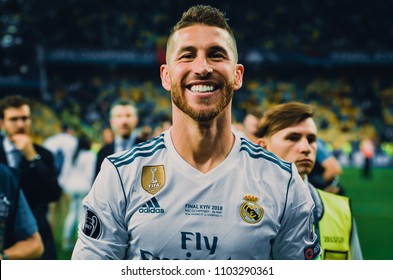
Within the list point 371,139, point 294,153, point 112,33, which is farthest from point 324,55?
point 294,153

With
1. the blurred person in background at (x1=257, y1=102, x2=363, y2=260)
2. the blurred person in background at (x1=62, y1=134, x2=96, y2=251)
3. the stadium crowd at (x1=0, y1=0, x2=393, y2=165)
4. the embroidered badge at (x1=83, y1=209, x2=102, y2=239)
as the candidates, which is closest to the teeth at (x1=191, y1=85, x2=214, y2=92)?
the embroidered badge at (x1=83, y1=209, x2=102, y2=239)

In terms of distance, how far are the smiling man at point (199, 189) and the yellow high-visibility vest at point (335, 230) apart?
0.46 m

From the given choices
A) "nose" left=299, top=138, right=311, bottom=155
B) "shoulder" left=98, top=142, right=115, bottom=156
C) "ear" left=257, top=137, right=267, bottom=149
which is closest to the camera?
"nose" left=299, top=138, right=311, bottom=155

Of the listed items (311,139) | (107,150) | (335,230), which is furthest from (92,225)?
(107,150)

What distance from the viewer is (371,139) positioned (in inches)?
617

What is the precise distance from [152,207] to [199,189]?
0.14 metres

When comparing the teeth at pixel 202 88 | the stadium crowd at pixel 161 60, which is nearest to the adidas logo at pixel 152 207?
the teeth at pixel 202 88

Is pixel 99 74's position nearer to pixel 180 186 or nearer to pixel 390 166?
pixel 390 166

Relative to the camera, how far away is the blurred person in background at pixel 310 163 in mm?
1990

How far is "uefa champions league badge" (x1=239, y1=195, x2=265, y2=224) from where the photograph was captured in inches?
57.3

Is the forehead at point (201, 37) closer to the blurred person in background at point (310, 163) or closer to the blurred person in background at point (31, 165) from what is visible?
the blurred person in background at point (310, 163)

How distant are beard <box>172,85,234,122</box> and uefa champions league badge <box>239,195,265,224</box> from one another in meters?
0.25

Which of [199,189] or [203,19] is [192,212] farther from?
[203,19]

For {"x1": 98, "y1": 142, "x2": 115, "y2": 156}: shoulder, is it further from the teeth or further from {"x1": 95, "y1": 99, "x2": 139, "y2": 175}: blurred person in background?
the teeth
